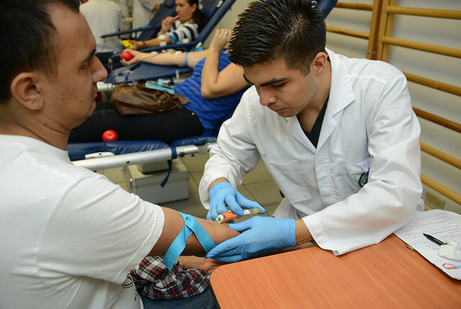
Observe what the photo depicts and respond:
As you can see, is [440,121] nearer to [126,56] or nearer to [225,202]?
[225,202]

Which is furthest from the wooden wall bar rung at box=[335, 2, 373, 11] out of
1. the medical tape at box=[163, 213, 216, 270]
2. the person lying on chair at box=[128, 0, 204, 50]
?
the medical tape at box=[163, 213, 216, 270]

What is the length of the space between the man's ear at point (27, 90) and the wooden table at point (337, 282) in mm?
569

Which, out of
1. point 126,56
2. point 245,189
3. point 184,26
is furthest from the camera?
point 184,26

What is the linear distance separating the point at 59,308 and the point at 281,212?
3.36 ft

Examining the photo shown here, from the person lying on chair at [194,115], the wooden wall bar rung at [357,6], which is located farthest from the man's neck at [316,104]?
→ the wooden wall bar rung at [357,6]

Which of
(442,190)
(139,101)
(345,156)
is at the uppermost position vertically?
(345,156)

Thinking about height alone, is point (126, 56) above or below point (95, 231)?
below

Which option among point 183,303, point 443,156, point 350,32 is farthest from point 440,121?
point 183,303

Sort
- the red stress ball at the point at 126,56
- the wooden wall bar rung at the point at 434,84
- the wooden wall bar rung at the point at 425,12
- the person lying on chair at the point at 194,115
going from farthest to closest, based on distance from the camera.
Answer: the red stress ball at the point at 126,56 < the person lying on chair at the point at 194,115 < the wooden wall bar rung at the point at 434,84 < the wooden wall bar rung at the point at 425,12

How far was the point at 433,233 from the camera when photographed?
1001mm

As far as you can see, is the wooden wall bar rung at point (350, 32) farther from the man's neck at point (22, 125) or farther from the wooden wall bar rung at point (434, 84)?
the man's neck at point (22, 125)

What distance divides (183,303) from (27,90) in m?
0.77

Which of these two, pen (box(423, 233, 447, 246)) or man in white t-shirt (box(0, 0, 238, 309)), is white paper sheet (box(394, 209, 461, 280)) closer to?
pen (box(423, 233, 447, 246))

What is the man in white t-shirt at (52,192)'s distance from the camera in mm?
638
